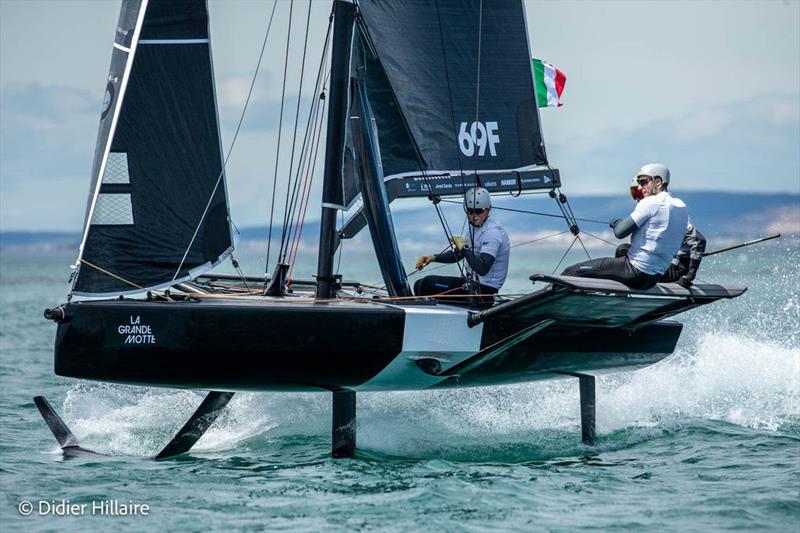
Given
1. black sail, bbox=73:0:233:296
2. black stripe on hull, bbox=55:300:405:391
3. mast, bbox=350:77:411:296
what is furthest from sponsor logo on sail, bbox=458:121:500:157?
black stripe on hull, bbox=55:300:405:391

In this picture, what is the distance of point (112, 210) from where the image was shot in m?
9.98

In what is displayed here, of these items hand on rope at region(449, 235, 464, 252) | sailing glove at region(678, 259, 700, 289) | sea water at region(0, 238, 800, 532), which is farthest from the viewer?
hand on rope at region(449, 235, 464, 252)

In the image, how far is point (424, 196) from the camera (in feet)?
36.7

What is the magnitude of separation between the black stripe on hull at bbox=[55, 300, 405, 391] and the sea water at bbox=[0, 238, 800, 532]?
72 cm

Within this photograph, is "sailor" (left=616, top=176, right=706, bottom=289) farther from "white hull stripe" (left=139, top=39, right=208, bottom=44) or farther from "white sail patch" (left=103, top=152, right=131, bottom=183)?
"white sail patch" (left=103, top=152, right=131, bottom=183)

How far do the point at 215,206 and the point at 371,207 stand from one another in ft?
4.12

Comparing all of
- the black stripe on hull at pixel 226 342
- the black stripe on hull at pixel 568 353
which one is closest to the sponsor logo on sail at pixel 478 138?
the black stripe on hull at pixel 568 353

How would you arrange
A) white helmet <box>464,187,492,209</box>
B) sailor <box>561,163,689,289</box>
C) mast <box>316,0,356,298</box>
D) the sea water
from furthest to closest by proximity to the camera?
1. white helmet <box>464,187,492,209</box>
2. mast <box>316,0,356,298</box>
3. sailor <box>561,163,689,289</box>
4. the sea water

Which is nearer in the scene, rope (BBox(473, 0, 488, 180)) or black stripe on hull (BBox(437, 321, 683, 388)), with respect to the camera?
black stripe on hull (BBox(437, 321, 683, 388))

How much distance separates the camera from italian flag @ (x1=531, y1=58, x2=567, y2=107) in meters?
13.0

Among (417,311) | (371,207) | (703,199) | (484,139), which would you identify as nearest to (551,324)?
(417,311)

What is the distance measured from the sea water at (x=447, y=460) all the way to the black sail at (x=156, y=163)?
5.11ft

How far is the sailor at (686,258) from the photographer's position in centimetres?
995

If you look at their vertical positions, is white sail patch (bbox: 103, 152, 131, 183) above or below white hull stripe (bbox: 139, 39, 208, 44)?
below
